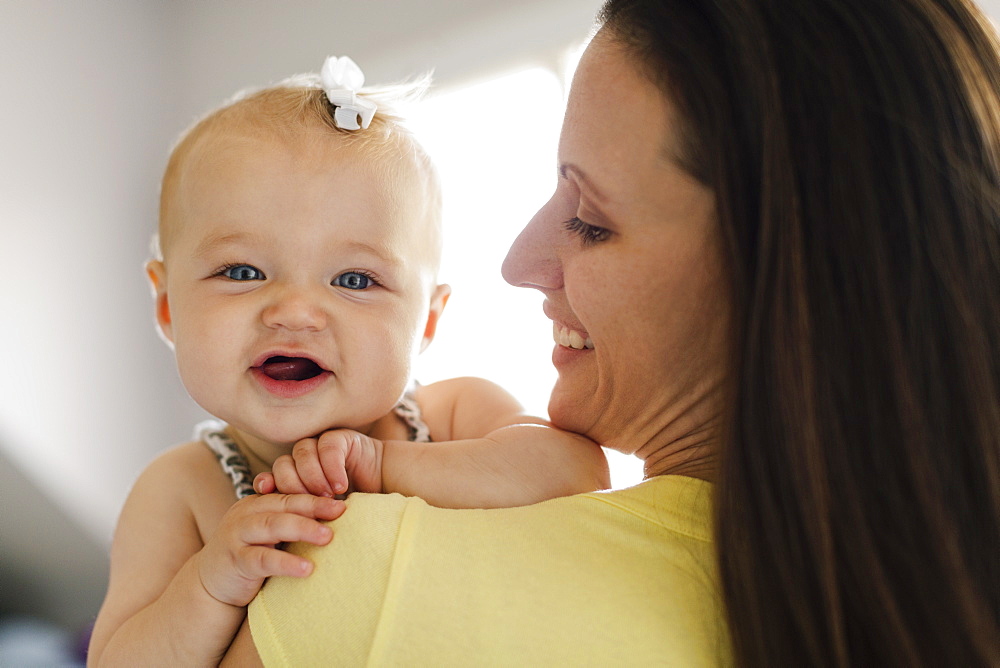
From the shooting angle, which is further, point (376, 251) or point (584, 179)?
point (376, 251)

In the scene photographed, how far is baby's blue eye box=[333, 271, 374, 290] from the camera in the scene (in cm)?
104

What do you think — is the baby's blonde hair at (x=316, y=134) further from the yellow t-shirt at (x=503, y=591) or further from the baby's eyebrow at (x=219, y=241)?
the yellow t-shirt at (x=503, y=591)

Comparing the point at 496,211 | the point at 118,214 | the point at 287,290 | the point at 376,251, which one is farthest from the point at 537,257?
the point at 118,214

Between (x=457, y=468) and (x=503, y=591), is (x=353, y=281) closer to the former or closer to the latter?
(x=457, y=468)

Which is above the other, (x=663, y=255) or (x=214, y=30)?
(x=214, y=30)

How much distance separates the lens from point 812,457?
0.71m

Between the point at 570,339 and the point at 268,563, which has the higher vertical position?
the point at 570,339

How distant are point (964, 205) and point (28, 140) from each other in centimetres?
334

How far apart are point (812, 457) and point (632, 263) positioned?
0.92 ft

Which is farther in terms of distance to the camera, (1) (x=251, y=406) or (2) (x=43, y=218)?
(2) (x=43, y=218)

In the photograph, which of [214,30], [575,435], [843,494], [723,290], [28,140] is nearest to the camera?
[843,494]

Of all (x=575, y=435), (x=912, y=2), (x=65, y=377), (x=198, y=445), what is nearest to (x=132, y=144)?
(x=65, y=377)

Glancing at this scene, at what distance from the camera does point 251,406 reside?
1006mm

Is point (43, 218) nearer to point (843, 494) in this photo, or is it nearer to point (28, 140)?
point (28, 140)
